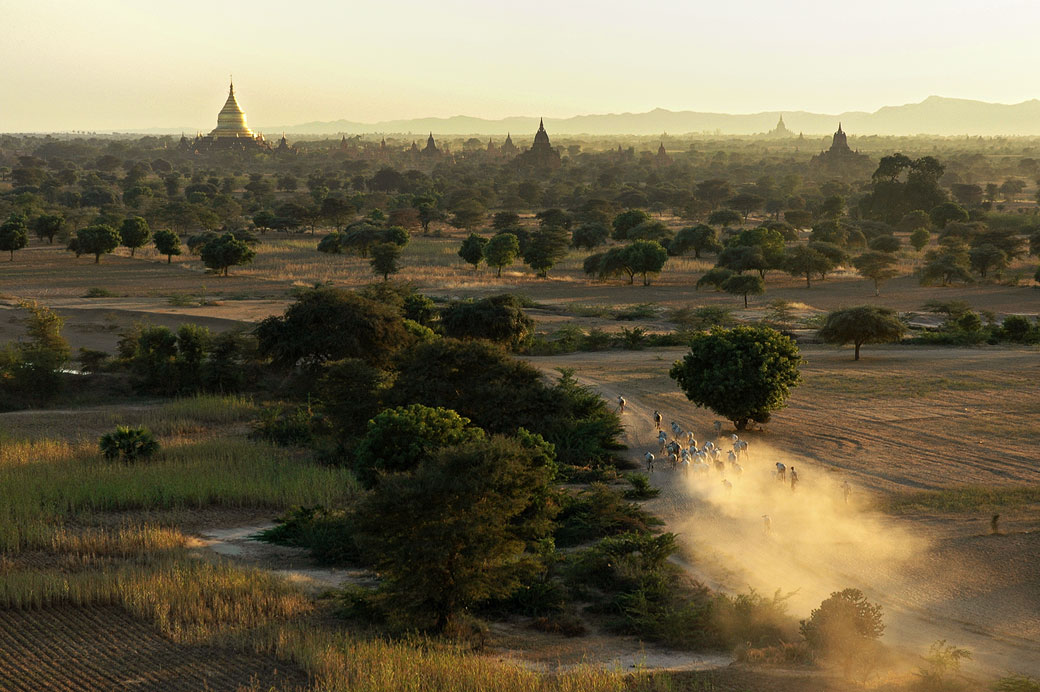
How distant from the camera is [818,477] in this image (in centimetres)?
2666

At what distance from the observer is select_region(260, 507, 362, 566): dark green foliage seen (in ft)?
69.7

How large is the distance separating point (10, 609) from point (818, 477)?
1867 centimetres

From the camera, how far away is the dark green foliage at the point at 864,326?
42312 millimetres

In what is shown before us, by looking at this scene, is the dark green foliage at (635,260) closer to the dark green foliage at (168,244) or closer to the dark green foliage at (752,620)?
the dark green foliage at (168,244)

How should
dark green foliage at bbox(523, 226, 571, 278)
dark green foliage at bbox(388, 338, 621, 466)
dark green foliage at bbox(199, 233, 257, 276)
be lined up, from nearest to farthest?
dark green foliage at bbox(388, 338, 621, 466) → dark green foliage at bbox(199, 233, 257, 276) → dark green foliage at bbox(523, 226, 571, 278)

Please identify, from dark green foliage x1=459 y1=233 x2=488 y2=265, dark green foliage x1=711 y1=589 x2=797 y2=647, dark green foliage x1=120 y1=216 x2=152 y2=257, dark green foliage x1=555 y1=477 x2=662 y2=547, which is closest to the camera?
dark green foliage x1=711 y1=589 x2=797 y2=647

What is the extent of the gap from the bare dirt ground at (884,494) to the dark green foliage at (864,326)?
1205 mm

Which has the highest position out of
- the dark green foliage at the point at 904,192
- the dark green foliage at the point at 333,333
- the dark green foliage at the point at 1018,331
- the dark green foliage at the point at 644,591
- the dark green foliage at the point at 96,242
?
the dark green foliage at the point at 904,192

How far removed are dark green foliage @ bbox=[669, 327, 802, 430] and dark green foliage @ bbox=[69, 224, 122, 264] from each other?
57.5 metres

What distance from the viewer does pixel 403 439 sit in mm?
24594

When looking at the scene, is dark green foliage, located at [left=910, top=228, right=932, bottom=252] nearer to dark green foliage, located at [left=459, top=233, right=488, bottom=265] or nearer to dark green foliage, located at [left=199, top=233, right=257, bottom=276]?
dark green foliage, located at [left=459, top=233, right=488, bottom=265]

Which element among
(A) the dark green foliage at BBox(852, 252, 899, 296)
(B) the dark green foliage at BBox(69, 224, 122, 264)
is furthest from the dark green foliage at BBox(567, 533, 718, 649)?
(B) the dark green foliage at BBox(69, 224, 122, 264)

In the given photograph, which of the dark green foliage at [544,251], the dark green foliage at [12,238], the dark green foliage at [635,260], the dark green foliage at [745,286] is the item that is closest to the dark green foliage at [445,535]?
the dark green foliage at [745,286]

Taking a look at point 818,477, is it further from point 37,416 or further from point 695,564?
point 37,416
